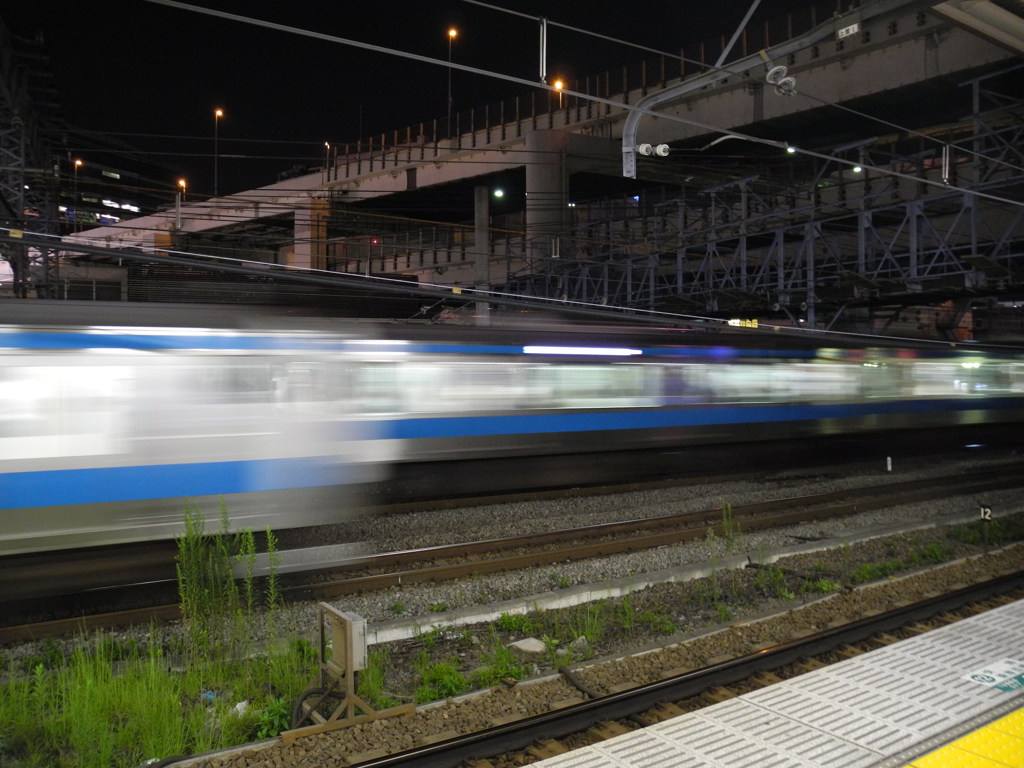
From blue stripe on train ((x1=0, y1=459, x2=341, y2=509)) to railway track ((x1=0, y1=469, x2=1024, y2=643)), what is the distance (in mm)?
925

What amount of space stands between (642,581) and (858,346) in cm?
1023

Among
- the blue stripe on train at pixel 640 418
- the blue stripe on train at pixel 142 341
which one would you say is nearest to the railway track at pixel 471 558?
the blue stripe on train at pixel 640 418

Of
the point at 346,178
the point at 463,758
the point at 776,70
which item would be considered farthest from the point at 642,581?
the point at 346,178

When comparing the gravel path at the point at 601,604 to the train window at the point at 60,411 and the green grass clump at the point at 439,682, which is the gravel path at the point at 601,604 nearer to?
the green grass clump at the point at 439,682

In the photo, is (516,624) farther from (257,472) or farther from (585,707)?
(257,472)

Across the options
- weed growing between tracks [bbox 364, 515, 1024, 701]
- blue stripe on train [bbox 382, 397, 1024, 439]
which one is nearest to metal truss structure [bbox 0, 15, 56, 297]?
blue stripe on train [bbox 382, 397, 1024, 439]

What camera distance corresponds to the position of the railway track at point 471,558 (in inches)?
269

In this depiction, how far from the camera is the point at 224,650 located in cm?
570

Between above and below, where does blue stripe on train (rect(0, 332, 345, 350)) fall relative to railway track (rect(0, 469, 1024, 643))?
above

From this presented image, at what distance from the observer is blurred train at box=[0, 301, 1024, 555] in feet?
23.0

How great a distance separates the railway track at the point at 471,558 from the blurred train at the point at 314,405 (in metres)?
0.61

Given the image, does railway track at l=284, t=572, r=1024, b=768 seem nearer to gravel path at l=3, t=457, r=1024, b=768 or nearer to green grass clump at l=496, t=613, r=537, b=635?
gravel path at l=3, t=457, r=1024, b=768

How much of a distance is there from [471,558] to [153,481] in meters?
3.49

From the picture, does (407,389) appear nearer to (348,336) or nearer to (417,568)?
(348,336)
